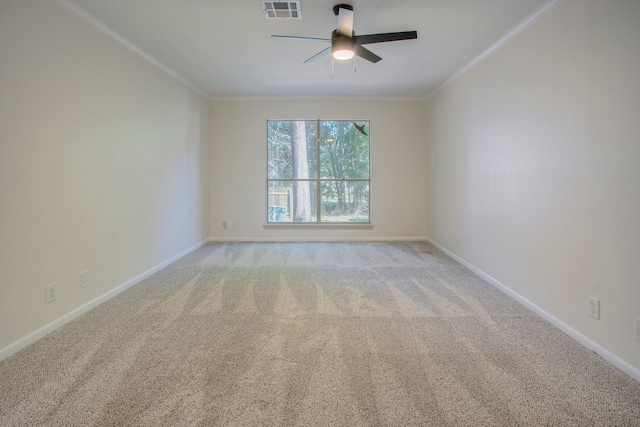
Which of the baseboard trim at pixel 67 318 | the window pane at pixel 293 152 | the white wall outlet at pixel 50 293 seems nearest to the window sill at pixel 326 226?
→ the window pane at pixel 293 152

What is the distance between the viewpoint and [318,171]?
5594mm

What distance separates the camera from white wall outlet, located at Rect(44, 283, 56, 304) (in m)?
2.19

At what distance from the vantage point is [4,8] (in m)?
1.88

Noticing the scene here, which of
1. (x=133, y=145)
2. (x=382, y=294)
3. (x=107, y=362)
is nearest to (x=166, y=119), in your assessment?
(x=133, y=145)

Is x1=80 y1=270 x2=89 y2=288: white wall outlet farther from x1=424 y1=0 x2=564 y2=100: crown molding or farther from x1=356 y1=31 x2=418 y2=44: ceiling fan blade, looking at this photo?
x1=424 y1=0 x2=564 y2=100: crown molding

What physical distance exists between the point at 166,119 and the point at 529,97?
4018 millimetres

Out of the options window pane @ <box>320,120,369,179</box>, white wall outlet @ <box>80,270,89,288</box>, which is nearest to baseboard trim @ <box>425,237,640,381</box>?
window pane @ <box>320,120,369,179</box>

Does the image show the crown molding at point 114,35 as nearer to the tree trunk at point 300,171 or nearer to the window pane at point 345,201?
the tree trunk at point 300,171

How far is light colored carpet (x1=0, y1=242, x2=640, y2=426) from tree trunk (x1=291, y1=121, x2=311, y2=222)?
2.71 meters

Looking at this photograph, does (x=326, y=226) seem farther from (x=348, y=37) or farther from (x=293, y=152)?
(x=348, y=37)

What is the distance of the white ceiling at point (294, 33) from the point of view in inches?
98.0

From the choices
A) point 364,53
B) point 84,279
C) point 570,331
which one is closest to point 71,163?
point 84,279

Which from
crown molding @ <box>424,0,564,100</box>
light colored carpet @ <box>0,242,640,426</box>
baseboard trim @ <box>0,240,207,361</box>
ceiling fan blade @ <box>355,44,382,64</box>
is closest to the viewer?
light colored carpet @ <box>0,242,640,426</box>

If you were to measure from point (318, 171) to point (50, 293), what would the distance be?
4150mm
